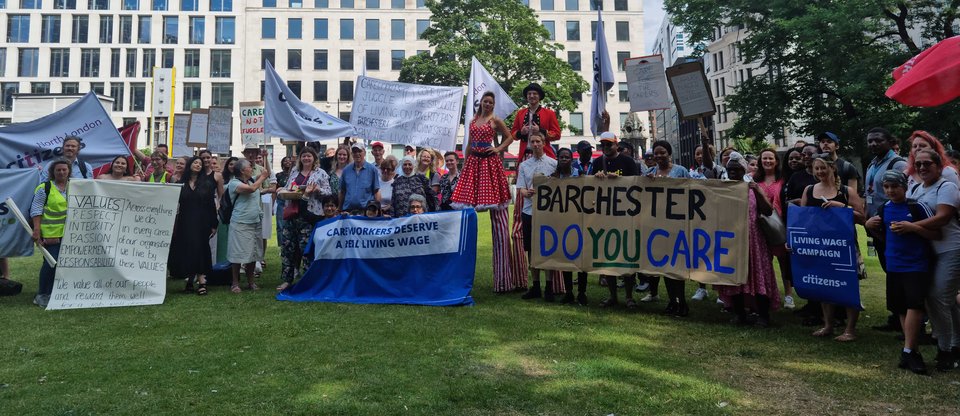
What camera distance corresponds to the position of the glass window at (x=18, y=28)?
68312mm

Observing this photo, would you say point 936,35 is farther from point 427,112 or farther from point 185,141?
point 185,141

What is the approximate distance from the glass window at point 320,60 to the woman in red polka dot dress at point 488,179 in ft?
202

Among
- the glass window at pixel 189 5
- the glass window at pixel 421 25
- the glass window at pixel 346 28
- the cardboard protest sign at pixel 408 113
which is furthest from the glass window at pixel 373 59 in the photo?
the cardboard protest sign at pixel 408 113

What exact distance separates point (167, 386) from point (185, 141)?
1199cm

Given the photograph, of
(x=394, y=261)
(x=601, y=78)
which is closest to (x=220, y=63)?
(x=601, y=78)

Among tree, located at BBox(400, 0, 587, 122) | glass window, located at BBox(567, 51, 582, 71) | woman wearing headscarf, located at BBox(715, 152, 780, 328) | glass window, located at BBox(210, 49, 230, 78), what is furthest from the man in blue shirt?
glass window, located at BBox(210, 49, 230, 78)

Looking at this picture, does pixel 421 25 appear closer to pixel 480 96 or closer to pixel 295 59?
pixel 295 59

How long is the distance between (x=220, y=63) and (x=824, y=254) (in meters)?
70.9

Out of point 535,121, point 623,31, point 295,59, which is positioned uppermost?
point 623,31

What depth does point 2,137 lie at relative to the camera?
28.2 ft

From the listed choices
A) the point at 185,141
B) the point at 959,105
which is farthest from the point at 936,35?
the point at 185,141

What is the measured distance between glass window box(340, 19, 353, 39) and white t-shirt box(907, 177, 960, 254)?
6689 cm

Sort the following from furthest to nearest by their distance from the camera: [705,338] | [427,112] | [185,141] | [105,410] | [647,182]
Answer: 1. [185,141]
2. [427,112]
3. [647,182]
4. [705,338]
5. [105,410]

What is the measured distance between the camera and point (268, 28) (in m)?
66.5
